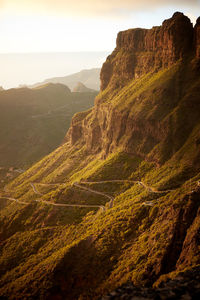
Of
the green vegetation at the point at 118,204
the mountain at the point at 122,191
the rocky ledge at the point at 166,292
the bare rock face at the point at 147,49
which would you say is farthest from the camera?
the bare rock face at the point at 147,49

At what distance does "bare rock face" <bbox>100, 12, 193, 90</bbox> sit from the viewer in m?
110

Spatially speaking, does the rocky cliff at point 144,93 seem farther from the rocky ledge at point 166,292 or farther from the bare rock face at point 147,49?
the rocky ledge at point 166,292

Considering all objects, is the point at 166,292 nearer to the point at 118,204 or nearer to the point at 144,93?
the point at 118,204

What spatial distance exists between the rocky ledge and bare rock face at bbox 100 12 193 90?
92638mm

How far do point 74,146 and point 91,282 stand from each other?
Result: 91836mm

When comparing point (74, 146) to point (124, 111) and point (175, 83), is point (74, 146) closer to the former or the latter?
point (124, 111)

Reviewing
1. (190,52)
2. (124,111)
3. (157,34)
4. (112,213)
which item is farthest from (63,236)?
(157,34)

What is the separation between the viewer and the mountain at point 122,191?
6297 centimetres

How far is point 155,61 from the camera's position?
124 metres

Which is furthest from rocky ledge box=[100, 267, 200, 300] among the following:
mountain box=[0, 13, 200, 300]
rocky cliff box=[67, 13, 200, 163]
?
rocky cliff box=[67, 13, 200, 163]

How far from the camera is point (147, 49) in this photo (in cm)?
12988

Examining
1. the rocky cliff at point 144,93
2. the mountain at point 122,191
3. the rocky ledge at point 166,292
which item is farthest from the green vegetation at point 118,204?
the rocky ledge at point 166,292

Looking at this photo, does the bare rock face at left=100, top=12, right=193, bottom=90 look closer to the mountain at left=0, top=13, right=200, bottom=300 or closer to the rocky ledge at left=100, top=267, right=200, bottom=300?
A: the mountain at left=0, top=13, right=200, bottom=300

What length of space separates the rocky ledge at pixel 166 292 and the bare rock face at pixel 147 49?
3647 inches
